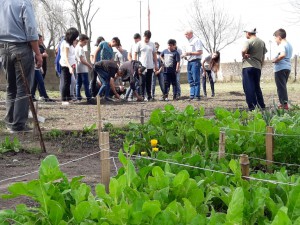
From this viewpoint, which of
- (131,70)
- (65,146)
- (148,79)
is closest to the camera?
(65,146)

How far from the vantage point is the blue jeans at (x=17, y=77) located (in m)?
6.62

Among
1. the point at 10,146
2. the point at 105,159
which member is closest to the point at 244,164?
the point at 105,159

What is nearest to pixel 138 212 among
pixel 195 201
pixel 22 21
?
pixel 195 201

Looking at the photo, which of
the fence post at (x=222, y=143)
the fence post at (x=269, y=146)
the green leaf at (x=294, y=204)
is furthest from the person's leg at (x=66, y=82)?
the green leaf at (x=294, y=204)

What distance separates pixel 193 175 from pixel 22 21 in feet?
14.1

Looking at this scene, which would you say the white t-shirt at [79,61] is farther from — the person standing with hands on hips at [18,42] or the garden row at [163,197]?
the garden row at [163,197]

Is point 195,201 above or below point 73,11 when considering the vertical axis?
below

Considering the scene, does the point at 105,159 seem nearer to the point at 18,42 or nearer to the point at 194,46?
the point at 18,42

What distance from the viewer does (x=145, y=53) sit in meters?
13.1

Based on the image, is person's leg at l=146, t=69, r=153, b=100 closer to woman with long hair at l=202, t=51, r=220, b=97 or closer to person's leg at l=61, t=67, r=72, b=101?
person's leg at l=61, t=67, r=72, b=101

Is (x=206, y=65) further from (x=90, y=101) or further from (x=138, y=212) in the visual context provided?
(x=138, y=212)

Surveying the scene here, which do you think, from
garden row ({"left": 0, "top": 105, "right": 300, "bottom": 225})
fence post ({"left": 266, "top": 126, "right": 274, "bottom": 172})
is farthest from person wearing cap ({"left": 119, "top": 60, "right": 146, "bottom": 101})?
garden row ({"left": 0, "top": 105, "right": 300, "bottom": 225})

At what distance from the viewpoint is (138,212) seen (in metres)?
1.94

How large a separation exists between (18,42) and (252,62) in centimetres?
424
